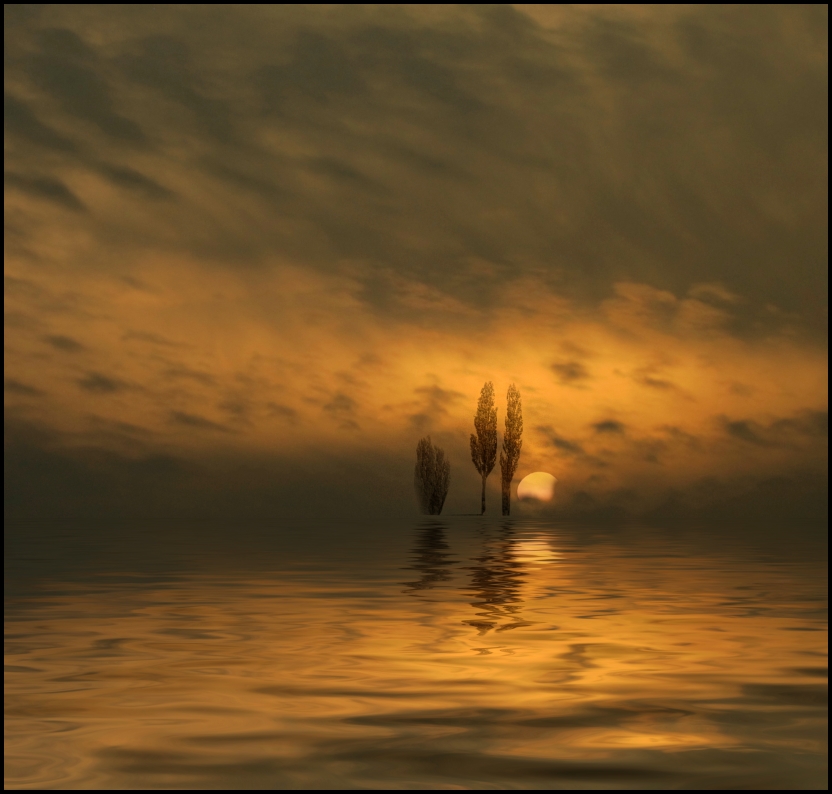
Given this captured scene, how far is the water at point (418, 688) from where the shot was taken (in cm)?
818

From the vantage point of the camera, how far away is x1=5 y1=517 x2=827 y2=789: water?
818 cm

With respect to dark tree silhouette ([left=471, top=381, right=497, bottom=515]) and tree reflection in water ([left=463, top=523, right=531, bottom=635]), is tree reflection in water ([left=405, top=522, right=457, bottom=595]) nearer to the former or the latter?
tree reflection in water ([left=463, top=523, right=531, bottom=635])

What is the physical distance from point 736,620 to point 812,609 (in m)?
2.96

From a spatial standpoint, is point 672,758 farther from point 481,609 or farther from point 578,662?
point 481,609

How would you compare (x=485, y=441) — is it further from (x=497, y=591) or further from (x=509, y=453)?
(x=497, y=591)

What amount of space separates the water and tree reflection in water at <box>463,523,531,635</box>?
100mm

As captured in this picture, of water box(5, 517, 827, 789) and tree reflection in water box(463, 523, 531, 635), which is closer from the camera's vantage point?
water box(5, 517, 827, 789)

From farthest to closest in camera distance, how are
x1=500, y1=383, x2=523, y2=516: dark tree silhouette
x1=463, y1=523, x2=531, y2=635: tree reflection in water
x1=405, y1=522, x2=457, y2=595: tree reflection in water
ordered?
x1=500, y1=383, x2=523, y2=516: dark tree silhouette → x1=405, y1=522, x2=457, y2=595: tree reflection in water → x1=463, y1=523, x2=531, y2=635: tree reflection in water

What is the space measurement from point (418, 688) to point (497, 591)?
502 inches

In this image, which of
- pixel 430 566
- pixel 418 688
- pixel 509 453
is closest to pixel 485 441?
pixel 509 453

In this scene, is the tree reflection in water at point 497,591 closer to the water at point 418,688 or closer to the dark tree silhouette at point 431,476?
the water at point 418,688

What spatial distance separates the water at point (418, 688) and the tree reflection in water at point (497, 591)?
0.10m

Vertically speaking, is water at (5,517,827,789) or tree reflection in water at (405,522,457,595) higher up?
water at (5,517,827,789)

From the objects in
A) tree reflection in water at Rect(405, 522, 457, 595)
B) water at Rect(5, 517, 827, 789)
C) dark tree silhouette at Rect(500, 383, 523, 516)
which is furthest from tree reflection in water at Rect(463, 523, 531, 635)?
dark tree silhouette at Rect(500, 383, 523, 516)
